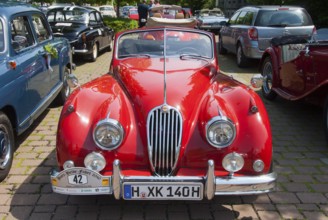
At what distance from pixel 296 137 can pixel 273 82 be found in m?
1.74

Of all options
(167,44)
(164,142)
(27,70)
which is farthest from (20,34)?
(164,142)

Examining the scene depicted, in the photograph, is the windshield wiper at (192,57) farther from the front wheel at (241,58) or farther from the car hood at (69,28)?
the car hood at (69,28)

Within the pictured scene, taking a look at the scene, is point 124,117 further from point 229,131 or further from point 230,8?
point 230,8

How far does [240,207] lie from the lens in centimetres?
354

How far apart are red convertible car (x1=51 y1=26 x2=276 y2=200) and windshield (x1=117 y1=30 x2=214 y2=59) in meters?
1.03

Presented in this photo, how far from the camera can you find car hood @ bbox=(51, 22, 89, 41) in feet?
34.6

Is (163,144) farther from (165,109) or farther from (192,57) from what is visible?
(192,57)

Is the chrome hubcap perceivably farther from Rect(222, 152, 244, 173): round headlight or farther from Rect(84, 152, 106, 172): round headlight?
Rect(222, 152, 244, 173): round headlight

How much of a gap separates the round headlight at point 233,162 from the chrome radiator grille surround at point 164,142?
1.37 ft

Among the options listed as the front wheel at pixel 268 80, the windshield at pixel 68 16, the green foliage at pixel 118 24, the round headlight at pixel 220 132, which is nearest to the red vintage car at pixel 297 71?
the front wheel at pixel 268 80

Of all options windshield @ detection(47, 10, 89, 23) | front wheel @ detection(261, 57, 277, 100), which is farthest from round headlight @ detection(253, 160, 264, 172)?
windshield @ detection(47, 10, 89, 23)

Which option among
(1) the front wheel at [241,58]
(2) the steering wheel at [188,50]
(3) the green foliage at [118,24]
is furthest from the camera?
(3) the green foliage at [118,24]

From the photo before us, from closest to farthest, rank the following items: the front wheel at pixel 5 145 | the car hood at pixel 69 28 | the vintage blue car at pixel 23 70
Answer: the front wheel at pixel 5 145, the vintage blue car at pixel 23 70, the car hood at pixel 69 28

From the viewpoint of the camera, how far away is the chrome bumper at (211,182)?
295cm
